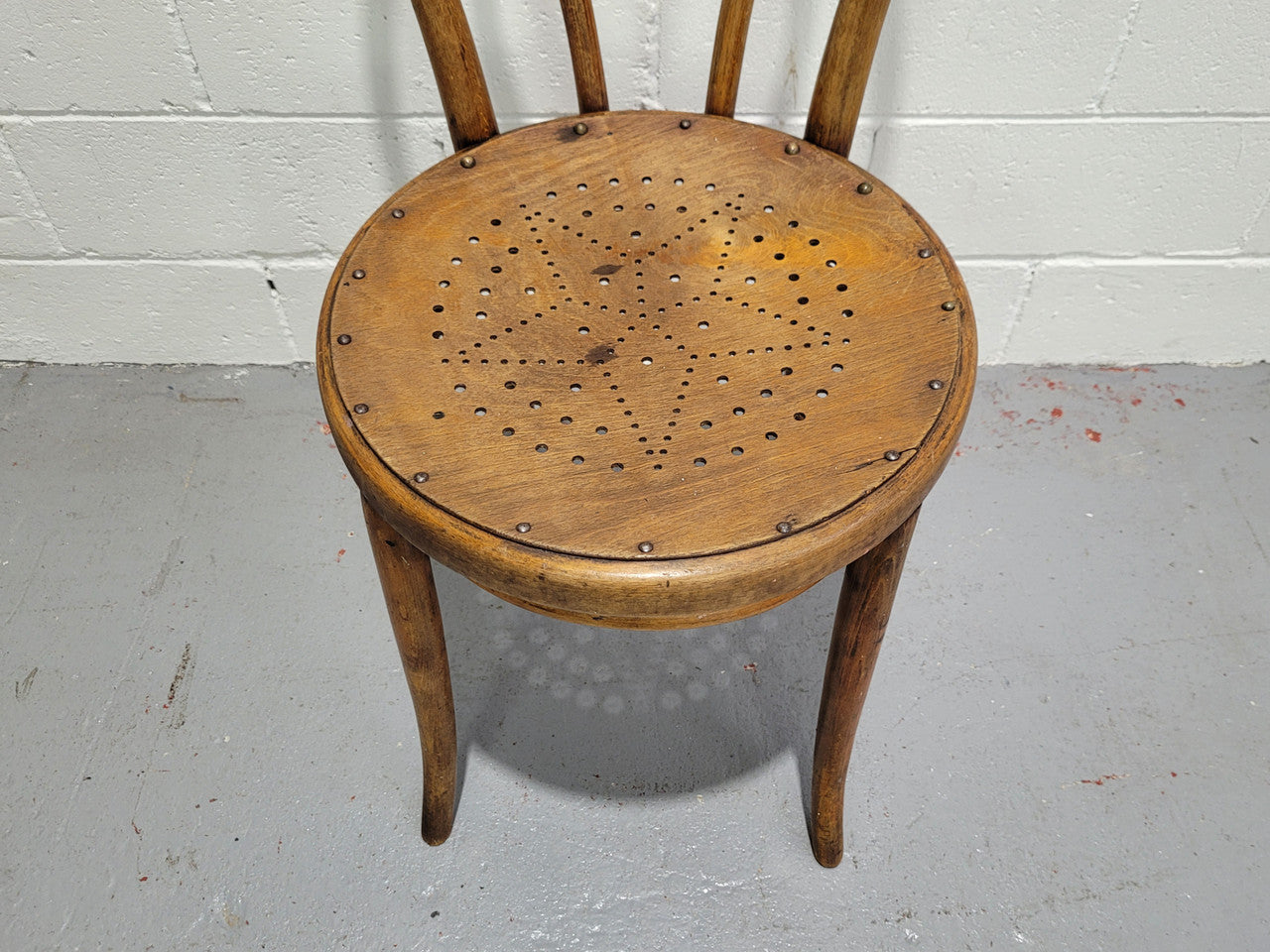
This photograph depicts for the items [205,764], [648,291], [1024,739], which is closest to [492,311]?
[648,291]

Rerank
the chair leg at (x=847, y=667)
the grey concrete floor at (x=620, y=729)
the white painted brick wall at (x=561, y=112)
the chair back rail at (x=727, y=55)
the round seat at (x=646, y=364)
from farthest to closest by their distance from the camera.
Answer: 1. the white painted brick wall at (x=561, y=112)
2. the grey concrete floor at (x=620, y=729)
3. the chair back rail at (x=727, y=55)
4. the chair leg at (x=847, y=667)
5. the round seat at (x=646, y=364)

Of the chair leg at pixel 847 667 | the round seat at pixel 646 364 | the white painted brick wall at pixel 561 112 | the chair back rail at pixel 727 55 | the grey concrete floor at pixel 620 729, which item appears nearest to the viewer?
the round seat at pixel 646 364

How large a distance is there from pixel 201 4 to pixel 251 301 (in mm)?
413

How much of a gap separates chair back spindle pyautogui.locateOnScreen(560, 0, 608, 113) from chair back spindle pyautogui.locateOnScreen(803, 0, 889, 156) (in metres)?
0.20

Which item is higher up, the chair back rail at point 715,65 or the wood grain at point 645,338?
the chair back rail at point 715,65

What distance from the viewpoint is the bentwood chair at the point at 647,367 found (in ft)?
2.21

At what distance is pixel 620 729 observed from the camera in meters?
1.13

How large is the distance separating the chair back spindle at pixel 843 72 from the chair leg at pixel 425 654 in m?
0.52

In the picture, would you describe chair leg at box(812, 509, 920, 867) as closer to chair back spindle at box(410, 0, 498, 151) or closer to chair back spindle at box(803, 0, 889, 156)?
chair back spindle at box(803, 0, 889, 156)

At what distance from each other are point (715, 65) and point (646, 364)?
13.3 inches

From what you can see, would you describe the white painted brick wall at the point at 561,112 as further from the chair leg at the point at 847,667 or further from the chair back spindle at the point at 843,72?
the chair leg at the point at 847,667

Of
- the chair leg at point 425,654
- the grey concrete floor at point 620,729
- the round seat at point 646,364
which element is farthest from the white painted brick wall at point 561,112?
the chair leg at point 425,654

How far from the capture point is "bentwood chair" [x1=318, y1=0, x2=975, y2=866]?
2.21 ft

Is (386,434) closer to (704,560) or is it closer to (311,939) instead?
(704,560)
